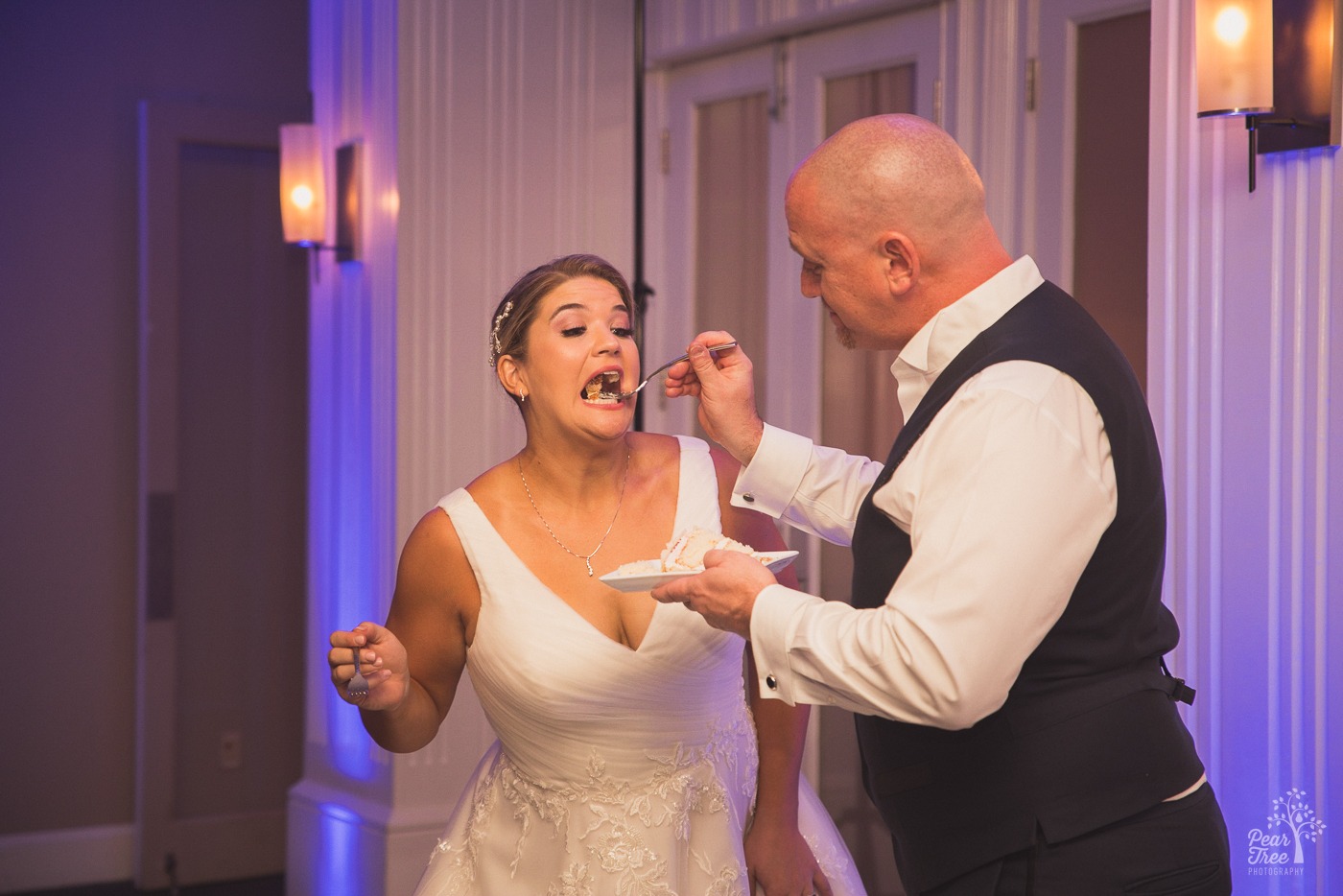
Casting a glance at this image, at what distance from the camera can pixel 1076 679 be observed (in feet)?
5.29

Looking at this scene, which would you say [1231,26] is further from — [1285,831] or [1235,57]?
[1285,831]

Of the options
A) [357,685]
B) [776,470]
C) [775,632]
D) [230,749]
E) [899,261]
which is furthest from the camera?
[230,749]

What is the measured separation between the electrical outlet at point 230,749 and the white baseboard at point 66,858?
0.39m

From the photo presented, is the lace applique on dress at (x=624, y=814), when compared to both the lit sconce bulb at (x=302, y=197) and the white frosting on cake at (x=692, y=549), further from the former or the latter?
the lit sconce bulb at (x=302, y=197)

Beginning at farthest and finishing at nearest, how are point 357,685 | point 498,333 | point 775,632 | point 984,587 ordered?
point 498,333 → point 357,685 → point 775,632 → point 984,587

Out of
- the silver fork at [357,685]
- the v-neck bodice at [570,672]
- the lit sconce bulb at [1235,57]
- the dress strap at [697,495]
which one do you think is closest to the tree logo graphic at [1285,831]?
the v-neck bodice at [570,672]

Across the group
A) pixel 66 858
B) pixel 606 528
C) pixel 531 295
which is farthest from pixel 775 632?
pixel 66 858

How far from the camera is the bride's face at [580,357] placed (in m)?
2.39

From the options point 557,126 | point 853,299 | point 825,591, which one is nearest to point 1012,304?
point 853,299

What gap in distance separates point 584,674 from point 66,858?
3.43 metres

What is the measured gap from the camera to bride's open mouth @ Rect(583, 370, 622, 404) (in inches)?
94.3

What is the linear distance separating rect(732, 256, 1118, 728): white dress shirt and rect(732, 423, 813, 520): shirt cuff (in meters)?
0.59

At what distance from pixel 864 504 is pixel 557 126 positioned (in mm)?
3020

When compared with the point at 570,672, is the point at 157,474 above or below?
above
